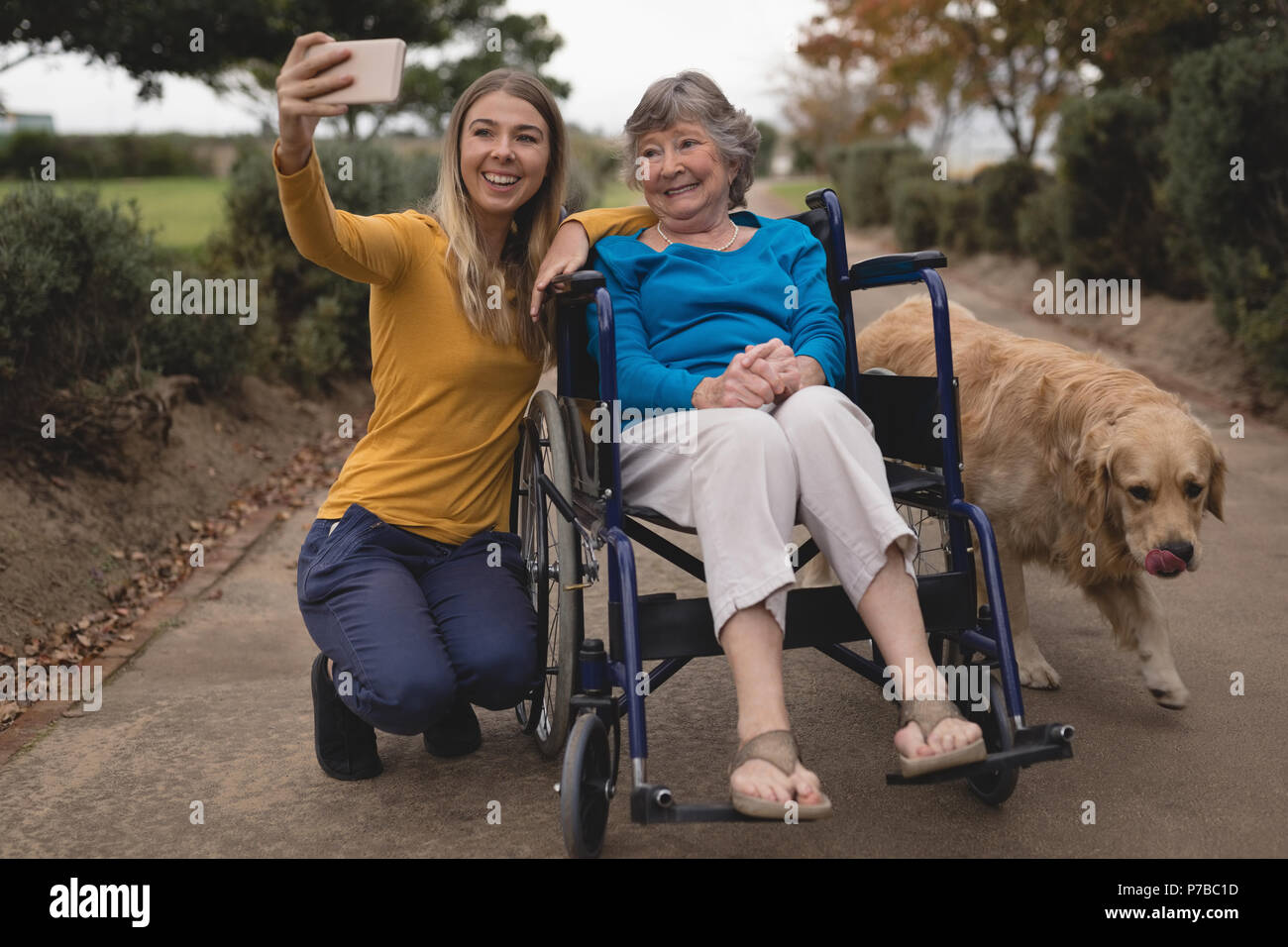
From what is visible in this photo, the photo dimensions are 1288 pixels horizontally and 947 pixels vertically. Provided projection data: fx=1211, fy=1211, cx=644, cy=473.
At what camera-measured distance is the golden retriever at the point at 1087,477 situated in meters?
3.31

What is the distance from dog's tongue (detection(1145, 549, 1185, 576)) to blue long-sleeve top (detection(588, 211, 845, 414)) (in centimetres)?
98

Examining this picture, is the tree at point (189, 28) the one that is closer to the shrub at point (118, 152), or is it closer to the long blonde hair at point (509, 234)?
the long blonde hair at point (509, 234)

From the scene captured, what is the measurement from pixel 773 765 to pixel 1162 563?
1.38 metres

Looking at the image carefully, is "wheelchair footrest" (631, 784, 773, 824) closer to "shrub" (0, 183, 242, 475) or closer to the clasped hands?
the clasped hands

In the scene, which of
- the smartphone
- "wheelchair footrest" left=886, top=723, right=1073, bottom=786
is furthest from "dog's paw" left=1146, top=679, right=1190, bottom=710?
the smartphone

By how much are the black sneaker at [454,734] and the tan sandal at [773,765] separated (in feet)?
3.73

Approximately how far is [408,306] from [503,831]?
54.8 inches

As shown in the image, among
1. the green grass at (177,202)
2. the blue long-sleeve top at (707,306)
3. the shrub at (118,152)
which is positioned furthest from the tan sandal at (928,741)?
the shrub at (118,152)

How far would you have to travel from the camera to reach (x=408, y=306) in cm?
327

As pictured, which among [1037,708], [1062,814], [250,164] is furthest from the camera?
[250,164]

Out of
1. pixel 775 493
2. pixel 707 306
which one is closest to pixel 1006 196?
pixel 707 306

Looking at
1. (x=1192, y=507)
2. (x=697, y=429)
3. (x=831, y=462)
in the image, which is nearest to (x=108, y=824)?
(x=697, y=429)

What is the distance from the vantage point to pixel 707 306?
326 cm
